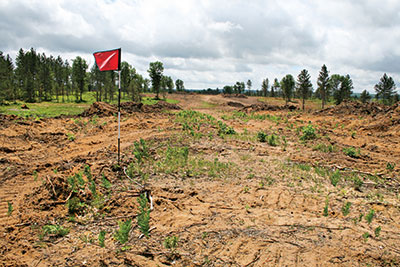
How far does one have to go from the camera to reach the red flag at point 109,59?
7855 mm

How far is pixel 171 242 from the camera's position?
4.41 m

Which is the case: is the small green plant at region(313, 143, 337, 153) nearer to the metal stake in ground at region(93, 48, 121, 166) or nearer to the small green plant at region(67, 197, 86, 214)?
the metal stake in ground at region(93, 48, 121, 166)

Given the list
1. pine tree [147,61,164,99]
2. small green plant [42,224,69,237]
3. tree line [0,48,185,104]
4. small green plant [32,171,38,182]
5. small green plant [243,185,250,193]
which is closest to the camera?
small green plant [42,224,69,237]

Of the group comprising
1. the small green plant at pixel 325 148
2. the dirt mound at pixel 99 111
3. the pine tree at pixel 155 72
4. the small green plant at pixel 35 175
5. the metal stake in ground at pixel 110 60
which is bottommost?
the small green plant at pixel 35 175

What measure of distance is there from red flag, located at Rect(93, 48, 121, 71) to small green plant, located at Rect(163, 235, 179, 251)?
5.76 meters

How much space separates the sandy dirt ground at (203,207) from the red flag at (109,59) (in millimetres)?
3417

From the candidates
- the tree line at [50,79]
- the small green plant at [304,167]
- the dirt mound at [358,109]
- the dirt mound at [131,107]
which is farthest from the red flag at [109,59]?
the tree line at [50,79]

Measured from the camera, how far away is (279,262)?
13.0ft

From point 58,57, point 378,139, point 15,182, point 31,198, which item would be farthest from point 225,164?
point 58,57

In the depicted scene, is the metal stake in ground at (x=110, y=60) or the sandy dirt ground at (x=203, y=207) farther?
the metal stake in ground at (x=110, y=60)

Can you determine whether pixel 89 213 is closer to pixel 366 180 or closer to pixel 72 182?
pixel 72 182

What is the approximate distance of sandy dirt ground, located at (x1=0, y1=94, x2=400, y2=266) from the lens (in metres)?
4.12

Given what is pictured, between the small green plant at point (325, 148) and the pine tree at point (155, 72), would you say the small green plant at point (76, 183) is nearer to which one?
the small green plant at point (325, 148)

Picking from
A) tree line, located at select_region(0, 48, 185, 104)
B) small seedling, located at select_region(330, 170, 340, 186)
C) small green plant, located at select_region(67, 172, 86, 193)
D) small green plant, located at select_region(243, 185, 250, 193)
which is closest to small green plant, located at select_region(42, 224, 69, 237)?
small green plant, located at select_region(67, 172, 86, 193)
